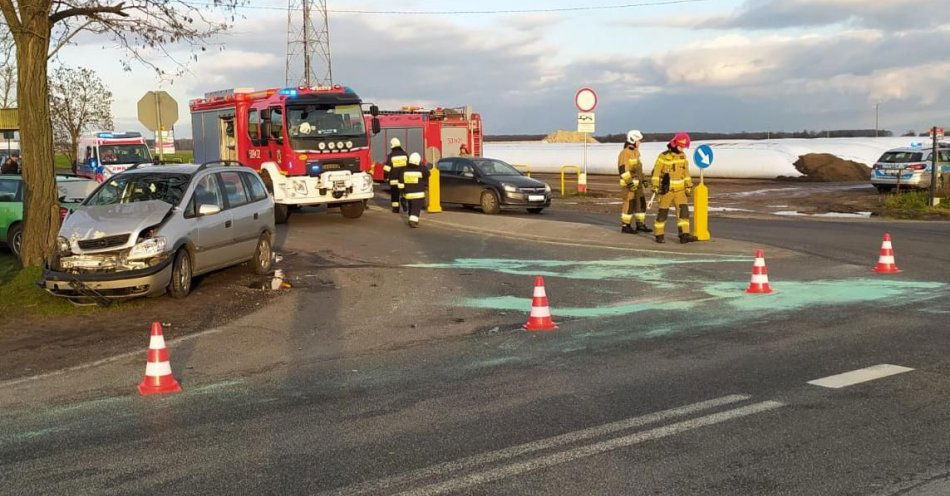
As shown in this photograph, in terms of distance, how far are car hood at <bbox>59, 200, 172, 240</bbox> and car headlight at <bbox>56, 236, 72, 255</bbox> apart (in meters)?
0.06

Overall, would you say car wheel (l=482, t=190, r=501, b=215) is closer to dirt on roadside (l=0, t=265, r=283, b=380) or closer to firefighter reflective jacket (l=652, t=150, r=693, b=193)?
firefighter reflective jacket (l=652, t=150, r=693, b=193)

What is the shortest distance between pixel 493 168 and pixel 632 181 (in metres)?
8.10

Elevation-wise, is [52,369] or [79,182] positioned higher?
[79,182]

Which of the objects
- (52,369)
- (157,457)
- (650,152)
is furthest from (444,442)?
(650,152)

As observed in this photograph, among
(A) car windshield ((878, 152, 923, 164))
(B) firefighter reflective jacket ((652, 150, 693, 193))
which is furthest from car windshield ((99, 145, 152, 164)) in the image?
(A) car windshield ((878, 152, 923, 164))

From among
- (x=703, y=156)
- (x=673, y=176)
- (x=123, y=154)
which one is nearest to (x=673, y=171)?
(x=673, y=176)

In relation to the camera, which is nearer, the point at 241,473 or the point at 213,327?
the point at 241,473

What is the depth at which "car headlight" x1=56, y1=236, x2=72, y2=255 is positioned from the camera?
10.4 meters

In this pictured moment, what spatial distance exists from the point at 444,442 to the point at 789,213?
22463 mm

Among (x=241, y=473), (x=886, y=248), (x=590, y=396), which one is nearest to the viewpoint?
(x=241, y=473)

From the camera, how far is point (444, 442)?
5.45 meters

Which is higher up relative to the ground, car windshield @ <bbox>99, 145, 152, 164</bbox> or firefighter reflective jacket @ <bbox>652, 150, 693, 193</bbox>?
→ car windshield @ <bbox>99, 145, 152, 164</bbox>

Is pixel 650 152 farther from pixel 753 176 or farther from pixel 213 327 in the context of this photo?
pixel 213 327

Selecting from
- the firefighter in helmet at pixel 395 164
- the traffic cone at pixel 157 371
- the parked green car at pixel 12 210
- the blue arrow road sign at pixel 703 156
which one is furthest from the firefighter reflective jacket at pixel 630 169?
the traffic cone at pixel 157 371
